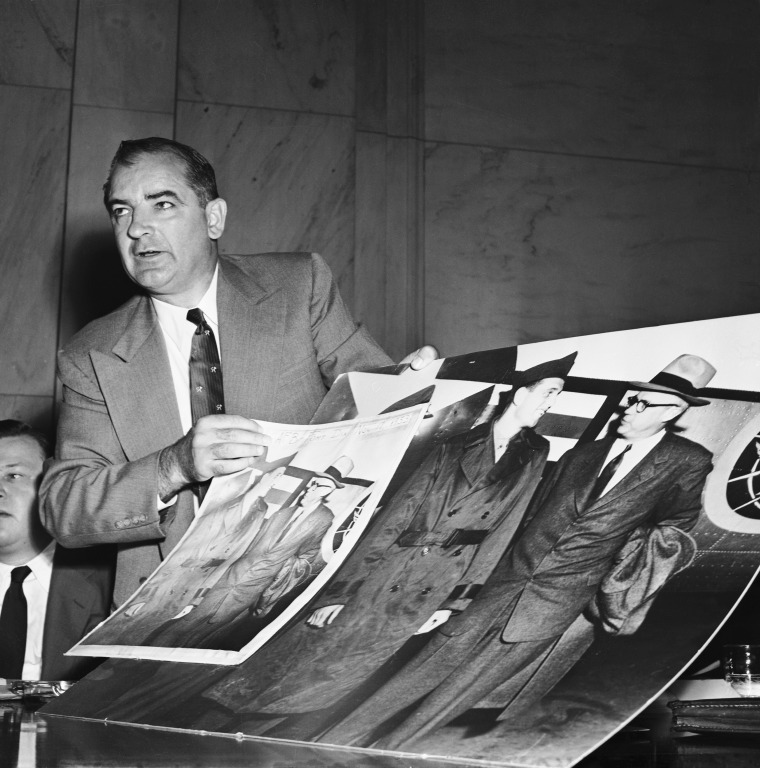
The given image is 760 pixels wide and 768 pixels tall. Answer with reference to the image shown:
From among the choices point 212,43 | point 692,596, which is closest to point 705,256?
point 212,43

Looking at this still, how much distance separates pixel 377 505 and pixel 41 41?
3.22 metres

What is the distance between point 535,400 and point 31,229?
3.01 m

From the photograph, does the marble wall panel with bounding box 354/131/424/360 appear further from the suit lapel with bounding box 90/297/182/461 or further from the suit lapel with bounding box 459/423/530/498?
the suit lapel with bounding box 459/423/530/498

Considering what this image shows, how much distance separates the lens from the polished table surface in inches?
28.6

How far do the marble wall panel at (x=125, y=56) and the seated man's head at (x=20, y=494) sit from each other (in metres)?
1.44

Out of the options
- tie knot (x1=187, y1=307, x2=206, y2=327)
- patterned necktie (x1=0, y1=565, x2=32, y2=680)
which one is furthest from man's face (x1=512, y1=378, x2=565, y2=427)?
patterned necktie (x1=0, y1=565, x2=32, y2=680)

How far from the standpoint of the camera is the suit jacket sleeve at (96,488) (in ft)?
5.08

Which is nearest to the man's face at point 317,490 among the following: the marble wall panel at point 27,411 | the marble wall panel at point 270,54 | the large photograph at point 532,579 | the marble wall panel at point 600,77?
the large photograph at point 532,579

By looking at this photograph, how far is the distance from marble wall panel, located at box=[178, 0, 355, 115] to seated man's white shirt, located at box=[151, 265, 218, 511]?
83.1 inches

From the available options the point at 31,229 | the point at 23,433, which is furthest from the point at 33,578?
the point at 31,229

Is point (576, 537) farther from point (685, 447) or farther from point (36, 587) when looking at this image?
point (36, 587)

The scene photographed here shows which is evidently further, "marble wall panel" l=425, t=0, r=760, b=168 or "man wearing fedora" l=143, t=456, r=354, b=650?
"marble wall panel" l=425, t=0, r=760, b=168

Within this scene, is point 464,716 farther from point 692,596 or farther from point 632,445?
point 632,445

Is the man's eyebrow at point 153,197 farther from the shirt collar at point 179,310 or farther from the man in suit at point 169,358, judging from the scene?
the shirt collar at point 179,310
